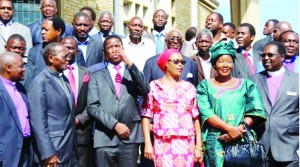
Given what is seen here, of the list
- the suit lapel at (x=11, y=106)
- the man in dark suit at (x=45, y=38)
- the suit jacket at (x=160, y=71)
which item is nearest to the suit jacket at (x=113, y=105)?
the suit jacket at (x=160, y=71)

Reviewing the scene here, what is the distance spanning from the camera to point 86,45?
810cm

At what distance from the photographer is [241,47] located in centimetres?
829

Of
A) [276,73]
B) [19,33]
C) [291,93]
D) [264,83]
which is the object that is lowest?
[291,93]

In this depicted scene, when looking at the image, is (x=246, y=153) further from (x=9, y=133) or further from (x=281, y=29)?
(x=281, y=29)

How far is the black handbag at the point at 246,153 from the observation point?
6014 mm

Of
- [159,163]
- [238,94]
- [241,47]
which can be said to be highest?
[241,47]

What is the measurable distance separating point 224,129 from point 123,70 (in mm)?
1419

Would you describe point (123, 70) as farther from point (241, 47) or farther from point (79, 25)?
point (241, 47)

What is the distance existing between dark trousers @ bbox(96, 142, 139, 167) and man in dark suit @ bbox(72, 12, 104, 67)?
1620 mm

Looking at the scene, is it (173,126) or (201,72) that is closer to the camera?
(173,126)

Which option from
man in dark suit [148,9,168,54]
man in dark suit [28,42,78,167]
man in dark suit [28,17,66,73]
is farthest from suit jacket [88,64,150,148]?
man in dark suit [148,9,168,54]

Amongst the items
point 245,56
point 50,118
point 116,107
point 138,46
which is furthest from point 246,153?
point 138,46

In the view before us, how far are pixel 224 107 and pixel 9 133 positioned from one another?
7.42 feet

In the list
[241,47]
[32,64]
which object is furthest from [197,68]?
[32,64]
